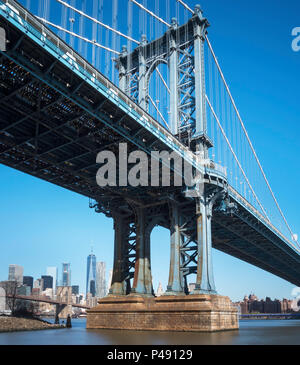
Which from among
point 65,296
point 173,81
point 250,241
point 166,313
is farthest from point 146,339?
point 65,296

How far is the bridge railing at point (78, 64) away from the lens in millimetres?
22203

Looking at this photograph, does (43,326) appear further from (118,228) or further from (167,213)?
(167,213)

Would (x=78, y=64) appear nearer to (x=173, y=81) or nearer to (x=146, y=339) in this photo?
(x=146, y=339)

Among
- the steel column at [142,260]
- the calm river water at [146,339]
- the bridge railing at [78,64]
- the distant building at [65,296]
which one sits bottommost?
the distant building at [65,296]

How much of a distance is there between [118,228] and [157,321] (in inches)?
491

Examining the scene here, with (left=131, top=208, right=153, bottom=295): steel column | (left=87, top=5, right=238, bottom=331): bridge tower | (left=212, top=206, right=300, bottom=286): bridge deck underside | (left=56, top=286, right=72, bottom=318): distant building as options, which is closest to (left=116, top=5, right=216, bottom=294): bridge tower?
(left=87, top=5, right=238, bottom=331): bridge tower

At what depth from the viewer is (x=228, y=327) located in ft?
132

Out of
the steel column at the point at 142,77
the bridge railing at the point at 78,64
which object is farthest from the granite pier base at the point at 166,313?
the steel column at the point at 142,77

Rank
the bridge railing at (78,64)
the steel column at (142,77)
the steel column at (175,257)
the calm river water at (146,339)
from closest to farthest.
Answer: the bridge railing at (78,64) < the calm river water at (146,339) < the steel column at (175,257) < the steel column at (142,77)

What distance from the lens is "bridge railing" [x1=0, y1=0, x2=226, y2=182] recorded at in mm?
22203

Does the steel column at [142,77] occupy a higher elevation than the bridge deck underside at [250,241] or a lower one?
higher

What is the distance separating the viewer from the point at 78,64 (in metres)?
26.1

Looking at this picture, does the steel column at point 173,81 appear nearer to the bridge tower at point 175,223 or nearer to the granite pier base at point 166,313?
the bridge tower at point 175,223
